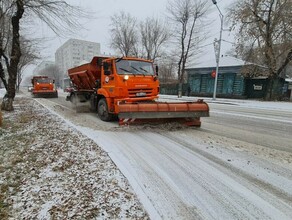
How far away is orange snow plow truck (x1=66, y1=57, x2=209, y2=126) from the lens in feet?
23.3

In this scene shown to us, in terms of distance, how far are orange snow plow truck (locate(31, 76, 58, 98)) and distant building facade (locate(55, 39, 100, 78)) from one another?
76860 millimetres

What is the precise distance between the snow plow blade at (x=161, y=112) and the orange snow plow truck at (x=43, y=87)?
2073 centimetres

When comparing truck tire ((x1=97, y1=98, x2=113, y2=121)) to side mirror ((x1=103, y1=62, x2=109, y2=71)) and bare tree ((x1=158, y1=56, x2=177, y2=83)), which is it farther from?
bare tree ((x1=158, y1=56, x2=177, y2=83))

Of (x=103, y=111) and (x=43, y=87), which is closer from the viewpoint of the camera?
(x=103, y=111)

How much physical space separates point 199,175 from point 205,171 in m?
0.23

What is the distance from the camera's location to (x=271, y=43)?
21969mm

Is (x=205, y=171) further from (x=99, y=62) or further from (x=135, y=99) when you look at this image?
(x=99, y=62)

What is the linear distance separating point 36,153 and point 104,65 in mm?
4868

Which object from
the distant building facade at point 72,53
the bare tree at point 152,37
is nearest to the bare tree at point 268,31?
the bare tree at point 152,37

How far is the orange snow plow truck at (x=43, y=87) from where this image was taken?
2466 cm

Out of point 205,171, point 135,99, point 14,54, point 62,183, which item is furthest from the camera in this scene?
point 14,54

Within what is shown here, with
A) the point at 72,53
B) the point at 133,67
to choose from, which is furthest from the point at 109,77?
the point at 72,53

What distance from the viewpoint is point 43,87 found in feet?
81.4

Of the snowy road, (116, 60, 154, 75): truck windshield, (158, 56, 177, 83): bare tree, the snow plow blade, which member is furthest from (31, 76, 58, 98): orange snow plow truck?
(158, 56, 177, 83): bare tree
